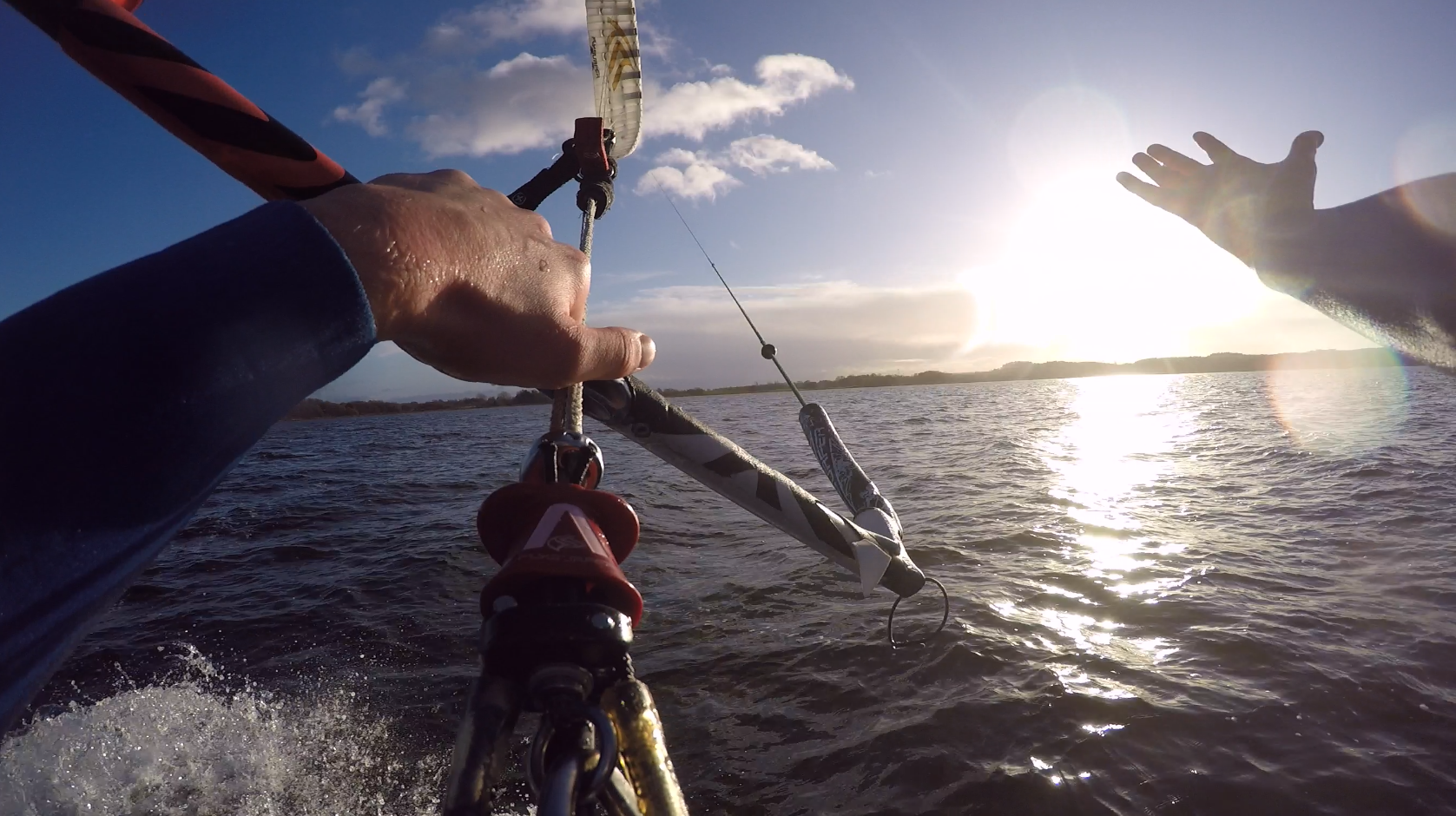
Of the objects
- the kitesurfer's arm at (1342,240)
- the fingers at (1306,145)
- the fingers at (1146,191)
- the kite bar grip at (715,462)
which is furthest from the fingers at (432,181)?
the fingers at (1146,191)

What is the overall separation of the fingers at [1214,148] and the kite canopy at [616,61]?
2238 millimetres

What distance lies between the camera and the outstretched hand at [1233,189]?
2031mm

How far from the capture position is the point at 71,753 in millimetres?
4148

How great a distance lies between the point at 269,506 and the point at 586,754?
50.2ft

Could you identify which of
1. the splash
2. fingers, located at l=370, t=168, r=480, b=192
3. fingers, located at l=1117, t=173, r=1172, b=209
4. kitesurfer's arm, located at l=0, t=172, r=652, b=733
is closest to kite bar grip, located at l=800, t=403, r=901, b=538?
fingers, located at l=1117, t=173, r=1172, b=209

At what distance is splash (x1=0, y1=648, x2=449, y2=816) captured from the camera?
3746mm

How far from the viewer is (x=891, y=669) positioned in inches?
195

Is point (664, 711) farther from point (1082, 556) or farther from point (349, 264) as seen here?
point (1082, 556)

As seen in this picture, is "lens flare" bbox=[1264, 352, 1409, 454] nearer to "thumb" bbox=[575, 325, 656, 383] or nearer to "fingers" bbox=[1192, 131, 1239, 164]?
"fingers" bbox=[1192, 131, 1239, 164]

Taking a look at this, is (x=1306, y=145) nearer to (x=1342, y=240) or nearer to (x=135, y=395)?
(x=1342, y=240)

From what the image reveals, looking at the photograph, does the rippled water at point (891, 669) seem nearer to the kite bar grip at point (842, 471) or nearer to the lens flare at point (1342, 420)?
the kite bar grip at point (842, 471)

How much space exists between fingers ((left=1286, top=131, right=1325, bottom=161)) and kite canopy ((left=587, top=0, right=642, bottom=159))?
2430 millimetres

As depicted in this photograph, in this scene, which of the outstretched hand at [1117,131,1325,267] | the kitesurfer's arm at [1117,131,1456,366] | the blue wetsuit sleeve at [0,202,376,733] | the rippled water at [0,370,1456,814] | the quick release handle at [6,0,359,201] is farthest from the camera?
the rippled water at [0,370,1456,814]

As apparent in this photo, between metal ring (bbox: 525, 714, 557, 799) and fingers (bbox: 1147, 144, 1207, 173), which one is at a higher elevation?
fingers (bbox: 1147, 144, 1207, 173)
